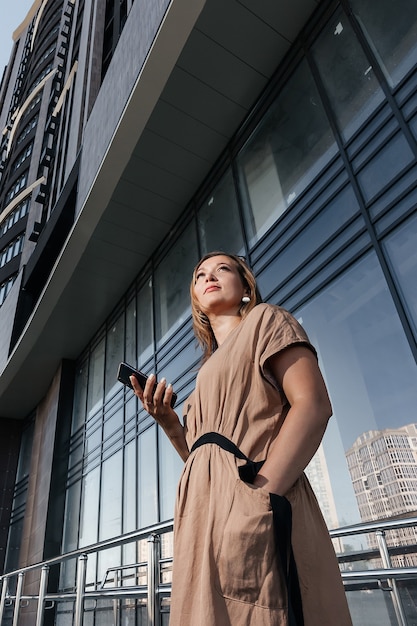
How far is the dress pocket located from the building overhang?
711 centimetres

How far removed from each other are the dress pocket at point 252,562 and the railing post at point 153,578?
219 cm

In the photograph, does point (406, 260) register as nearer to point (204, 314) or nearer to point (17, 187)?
point (204, 314)

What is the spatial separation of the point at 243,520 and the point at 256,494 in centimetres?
6

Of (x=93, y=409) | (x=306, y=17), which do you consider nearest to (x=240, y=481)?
(x=306, y=17)

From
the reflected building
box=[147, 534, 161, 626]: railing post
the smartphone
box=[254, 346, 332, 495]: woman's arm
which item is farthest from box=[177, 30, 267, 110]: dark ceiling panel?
box=[254, 346, 332, 495]: woman's arm

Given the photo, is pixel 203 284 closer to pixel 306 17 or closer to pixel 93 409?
→ pixel 306 17

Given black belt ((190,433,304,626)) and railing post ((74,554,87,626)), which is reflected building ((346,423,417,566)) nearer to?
railing post ((74,554,87,626))

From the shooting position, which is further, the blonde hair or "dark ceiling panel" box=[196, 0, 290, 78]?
"dark ceiling panel" box=[196, 0, 290, 78]

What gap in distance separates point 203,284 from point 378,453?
3642mm

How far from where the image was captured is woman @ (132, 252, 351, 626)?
2.89 feet

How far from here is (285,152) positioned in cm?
696

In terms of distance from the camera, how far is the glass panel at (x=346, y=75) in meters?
5.60

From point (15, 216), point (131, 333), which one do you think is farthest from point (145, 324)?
point (15, 216)

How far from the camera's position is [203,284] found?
1562mm
